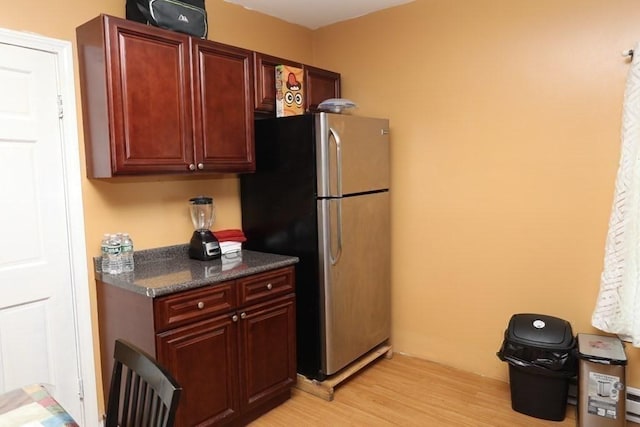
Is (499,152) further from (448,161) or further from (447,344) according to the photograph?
(447,344)

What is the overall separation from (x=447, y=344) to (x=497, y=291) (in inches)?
21.2

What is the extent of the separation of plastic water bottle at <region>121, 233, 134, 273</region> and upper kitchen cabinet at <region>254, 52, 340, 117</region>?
3.64 feet

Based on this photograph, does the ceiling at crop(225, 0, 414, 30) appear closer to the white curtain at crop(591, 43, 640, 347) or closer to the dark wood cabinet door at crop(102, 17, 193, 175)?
the dark wood cabinet door at crop(102, 17, 193, 175)

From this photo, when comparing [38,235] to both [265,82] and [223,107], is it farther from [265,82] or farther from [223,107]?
[265,82]

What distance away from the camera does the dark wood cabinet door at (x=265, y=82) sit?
2695 mm

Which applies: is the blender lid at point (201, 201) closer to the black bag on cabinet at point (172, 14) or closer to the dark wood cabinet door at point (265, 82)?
the dark wood cabinet door at point (265, 82)

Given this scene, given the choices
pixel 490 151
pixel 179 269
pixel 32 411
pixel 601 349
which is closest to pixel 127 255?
pixel 179 269

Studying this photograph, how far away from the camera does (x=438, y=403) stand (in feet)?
8.47

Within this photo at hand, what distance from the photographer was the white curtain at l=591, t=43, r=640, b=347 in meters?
2.17

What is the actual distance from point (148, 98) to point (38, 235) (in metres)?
0.86

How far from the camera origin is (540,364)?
7.72ft

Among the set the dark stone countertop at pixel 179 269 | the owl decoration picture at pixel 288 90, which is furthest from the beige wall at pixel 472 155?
the owl decoration picture at pixel 288 90

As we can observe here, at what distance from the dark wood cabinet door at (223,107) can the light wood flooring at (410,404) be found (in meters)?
1.48

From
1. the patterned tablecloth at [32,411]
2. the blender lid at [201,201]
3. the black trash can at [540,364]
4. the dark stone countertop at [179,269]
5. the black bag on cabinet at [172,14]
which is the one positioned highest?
the black bag on cabinet at [172,14]
